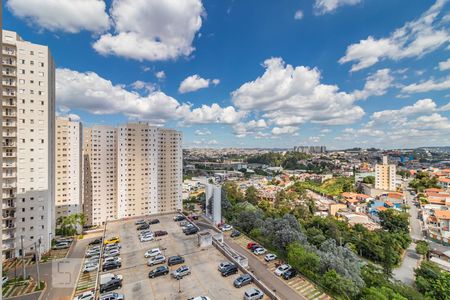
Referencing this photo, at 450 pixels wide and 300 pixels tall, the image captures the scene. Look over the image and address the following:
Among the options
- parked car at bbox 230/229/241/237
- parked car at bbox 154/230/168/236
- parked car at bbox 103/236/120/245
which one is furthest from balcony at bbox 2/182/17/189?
parked car at bbox 230/229/241/237

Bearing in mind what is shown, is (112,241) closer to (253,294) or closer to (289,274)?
(253,294)

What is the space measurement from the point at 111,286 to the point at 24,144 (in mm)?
20324

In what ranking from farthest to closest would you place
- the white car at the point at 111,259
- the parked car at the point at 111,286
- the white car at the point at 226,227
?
the white car at the point at 226,227, the white car at the point at 111,259, the parked car at the point at 111,286

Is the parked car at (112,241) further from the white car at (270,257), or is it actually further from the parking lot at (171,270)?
the white car at (270,257)

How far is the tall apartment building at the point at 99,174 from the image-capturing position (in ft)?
127

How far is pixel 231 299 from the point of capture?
→ 13.9 meters

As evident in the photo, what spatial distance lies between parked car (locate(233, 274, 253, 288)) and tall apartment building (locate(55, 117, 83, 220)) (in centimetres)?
3045

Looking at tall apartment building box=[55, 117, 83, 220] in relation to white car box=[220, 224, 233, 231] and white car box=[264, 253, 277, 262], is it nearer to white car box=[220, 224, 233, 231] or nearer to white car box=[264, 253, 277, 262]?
white car box=[220, 224, 233, 231]

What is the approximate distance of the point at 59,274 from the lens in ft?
76.9

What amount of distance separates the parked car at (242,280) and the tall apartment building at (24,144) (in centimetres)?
2437

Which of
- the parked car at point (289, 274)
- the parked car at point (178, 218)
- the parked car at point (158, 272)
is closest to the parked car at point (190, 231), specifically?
the parked car at point (178, 218)

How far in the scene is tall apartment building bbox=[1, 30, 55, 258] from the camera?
81.7 ft

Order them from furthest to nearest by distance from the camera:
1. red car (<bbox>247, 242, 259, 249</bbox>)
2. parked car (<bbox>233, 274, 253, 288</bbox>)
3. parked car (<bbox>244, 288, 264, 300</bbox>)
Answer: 1. red car (<bbox>247, 242, 259, 249</bbox>)
2. parked car (<bbox>233, 274, 253, 288</bbox>)
3. parked car (<bbox>244, 288, 264, 300</bbox>)

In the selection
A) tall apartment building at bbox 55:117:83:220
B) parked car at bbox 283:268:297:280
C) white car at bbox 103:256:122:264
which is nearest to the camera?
white car at bbox 103:256:122:264
